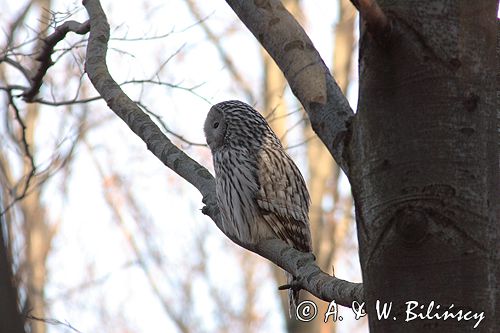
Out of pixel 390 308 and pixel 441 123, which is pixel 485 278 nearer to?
pixel 390 308

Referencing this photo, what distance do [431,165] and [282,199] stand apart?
3.62 m

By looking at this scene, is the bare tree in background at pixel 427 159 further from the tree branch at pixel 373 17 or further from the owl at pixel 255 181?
the owl at pixel 255 181

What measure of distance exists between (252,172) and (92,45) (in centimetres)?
161

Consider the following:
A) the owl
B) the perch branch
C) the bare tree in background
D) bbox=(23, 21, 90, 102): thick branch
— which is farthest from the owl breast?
the bare tree in background

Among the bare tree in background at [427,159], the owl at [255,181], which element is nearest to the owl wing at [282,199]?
the owl at [255,181]

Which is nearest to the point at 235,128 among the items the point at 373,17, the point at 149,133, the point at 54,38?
the point at 54,38

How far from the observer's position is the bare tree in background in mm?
1854

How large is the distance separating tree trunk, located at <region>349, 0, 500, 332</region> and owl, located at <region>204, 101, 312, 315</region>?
3.06 m

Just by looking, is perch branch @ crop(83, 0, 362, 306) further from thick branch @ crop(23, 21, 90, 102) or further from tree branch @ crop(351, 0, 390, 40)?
tree branch @ crop(351, 0, 390, 40)

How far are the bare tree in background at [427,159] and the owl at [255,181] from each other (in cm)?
304

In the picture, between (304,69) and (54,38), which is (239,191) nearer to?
(54,38)

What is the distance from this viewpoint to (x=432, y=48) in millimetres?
1930

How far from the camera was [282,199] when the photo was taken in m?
5.49

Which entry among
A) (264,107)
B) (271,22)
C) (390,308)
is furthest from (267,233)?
(264,107)
